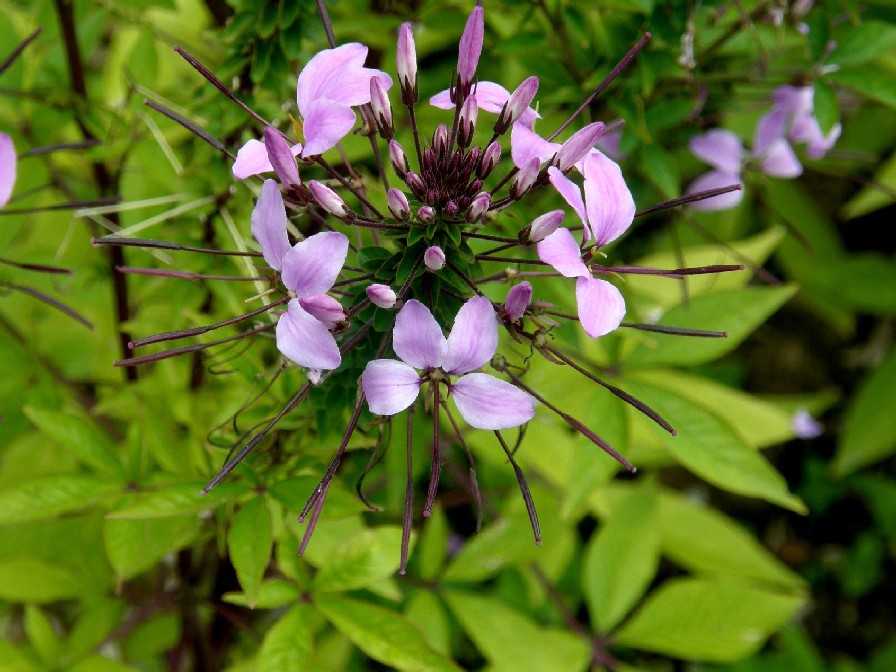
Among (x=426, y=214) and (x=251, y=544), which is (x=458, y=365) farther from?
(x=251, y=544)

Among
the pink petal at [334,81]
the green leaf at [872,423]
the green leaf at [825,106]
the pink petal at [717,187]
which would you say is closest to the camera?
the pink petal at [334,81]

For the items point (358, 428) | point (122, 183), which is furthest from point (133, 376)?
point (358, 428)

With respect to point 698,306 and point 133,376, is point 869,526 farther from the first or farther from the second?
point 133,376

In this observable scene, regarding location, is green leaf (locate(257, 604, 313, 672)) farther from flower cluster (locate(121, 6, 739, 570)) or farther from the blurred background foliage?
flower cluster (locate(121, 6, 739, 570))

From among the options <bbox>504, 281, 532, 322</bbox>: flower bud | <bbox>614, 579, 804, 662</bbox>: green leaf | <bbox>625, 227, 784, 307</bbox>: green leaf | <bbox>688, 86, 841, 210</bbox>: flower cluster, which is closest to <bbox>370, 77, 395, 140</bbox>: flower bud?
<bbox>504, 281, 532, 322</bbox>: flower bud

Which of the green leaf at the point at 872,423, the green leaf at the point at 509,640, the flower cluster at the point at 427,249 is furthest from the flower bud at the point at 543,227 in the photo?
the green leaf at the point at 872,423

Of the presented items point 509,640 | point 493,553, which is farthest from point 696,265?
point 509,640

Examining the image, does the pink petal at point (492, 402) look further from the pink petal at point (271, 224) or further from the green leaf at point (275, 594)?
the green leaf at point (275, 594)
